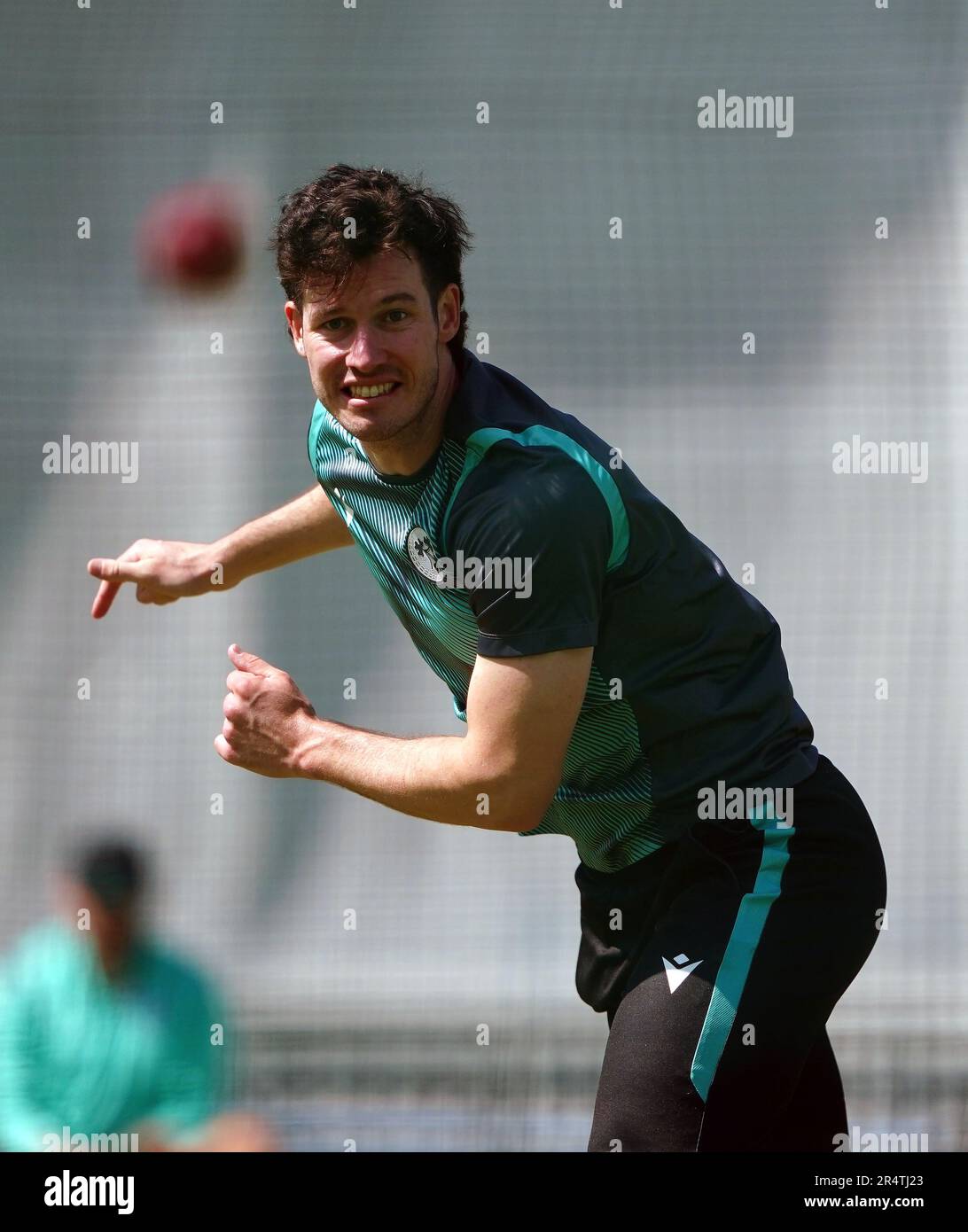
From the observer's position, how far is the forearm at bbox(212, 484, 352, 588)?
6.89 feet

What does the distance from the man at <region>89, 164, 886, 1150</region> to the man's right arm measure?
0.33 m

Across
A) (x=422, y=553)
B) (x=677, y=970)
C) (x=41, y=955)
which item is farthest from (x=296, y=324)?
(x=41, y=955)

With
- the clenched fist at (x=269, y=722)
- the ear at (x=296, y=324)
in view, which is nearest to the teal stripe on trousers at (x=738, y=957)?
the clenched fist at (x=269, y=722)

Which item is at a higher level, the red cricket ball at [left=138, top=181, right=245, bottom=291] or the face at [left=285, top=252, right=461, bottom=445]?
the red cricket ball at [left=138, top=181, right=245, bottom=291]

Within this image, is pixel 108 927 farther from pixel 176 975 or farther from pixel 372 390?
pixel 372 390

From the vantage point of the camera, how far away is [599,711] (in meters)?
1.66

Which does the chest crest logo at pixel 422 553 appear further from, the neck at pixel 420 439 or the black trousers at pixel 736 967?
the black trousers at pixel 736 967

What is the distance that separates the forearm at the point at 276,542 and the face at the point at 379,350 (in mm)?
417

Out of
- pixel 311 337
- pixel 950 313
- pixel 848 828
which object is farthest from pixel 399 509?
pixel 950 313

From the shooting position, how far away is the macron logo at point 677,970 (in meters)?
1.60

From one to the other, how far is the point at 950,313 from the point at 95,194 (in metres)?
2.04

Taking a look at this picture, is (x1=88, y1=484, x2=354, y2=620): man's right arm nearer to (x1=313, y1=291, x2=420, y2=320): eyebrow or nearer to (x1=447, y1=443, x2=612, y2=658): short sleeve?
(x1=313, y1=291, x2=420, y2=320): eyebrow

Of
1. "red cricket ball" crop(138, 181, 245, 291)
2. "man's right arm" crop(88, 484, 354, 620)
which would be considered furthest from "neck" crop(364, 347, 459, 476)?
"red cricket ball" crop(138, 181, 245, 291)

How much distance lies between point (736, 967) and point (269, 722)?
0.59 meters
